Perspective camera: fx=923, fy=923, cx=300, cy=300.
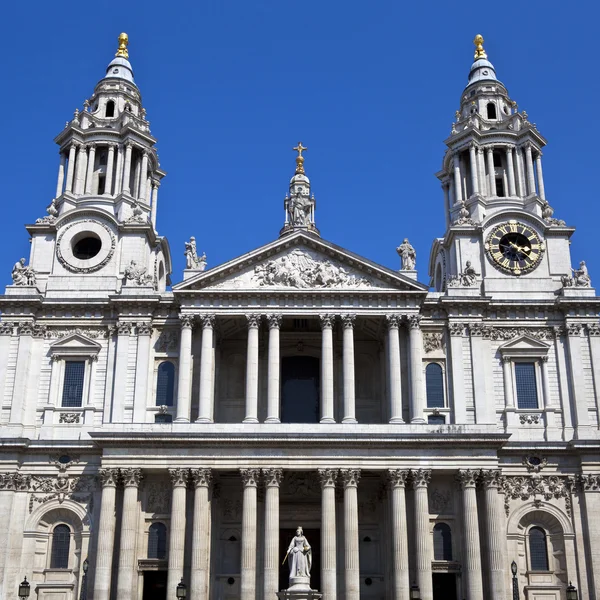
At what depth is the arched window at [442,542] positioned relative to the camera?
44.1 m

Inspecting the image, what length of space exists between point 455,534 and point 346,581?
6082mm

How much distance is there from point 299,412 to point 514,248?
49.4 ft

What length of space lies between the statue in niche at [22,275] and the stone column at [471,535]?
2465 cm

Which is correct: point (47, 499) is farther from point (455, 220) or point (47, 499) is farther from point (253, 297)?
point (455, 220)

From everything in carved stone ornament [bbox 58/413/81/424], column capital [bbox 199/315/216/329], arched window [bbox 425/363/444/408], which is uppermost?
column capital [bbox 199/315/216/329]

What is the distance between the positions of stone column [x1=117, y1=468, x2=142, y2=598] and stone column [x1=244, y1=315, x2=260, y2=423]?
599cm

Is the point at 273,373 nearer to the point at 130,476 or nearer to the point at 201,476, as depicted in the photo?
the point at 201,476

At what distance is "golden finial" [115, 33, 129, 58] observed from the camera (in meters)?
61.0

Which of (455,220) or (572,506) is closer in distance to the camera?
(572,506)

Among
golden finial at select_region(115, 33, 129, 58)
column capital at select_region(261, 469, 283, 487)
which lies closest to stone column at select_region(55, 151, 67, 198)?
golden finial at select_region(115, 33, 129, 58)

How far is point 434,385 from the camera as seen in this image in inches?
1866

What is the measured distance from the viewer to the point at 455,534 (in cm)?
4428

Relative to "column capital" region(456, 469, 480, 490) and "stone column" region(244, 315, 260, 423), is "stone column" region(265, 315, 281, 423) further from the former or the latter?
"column capital" region(456, 469, 480, 490)

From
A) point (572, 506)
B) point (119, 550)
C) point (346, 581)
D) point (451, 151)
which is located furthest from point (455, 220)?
point (119, 550)
